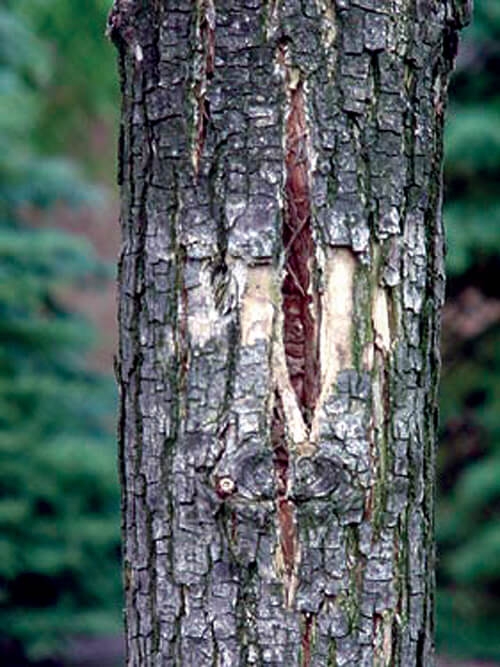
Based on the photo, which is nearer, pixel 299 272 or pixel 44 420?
pixel 299 272

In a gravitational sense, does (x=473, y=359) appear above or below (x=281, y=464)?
above

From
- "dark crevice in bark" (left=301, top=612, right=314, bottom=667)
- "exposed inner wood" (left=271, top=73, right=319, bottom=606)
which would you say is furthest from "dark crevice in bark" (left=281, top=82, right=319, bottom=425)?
"dark crevice in bark" (left=301, top=612, right=314, bottom=667)

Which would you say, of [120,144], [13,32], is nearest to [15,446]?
[13,32]

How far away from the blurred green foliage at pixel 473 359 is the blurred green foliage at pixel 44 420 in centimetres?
223

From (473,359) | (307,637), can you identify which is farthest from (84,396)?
(307,637)

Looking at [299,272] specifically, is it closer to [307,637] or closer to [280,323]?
[280,323]

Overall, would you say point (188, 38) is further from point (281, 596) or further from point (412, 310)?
point (281, 596)

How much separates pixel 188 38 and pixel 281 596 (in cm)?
89

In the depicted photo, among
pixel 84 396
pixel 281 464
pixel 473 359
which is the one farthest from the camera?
pixel 473 359

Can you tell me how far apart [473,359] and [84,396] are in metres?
2.69

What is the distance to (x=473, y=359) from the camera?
28.6ft

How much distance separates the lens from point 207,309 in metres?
1.99

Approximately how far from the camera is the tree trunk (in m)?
1.96

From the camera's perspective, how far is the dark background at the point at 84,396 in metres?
7.61
